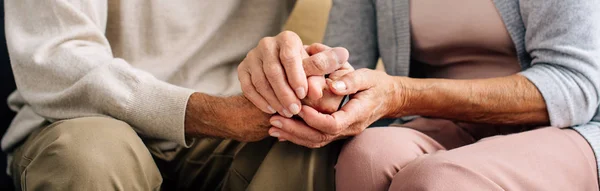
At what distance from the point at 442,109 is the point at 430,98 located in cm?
4

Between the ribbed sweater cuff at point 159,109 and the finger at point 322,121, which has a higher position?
the finger at point 322,121

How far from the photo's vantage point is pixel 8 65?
157 cm

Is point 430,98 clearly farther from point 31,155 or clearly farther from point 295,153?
point 31,155

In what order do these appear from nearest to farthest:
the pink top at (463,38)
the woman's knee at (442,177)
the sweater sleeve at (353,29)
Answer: the woman's knee at (442,177) < the pink top at (463,38) < the sweater sleeve at (353,29)

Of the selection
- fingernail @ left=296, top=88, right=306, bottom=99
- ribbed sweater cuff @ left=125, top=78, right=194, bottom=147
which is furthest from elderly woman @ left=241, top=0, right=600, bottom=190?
A: ribbed sweater cuff @ left=125, top=78, right=194, bottom=147

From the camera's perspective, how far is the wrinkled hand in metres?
1.13

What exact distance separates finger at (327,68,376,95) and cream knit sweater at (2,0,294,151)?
27 cm

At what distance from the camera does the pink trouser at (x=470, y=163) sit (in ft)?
3.26

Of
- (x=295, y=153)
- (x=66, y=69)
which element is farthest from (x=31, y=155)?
(x=295, y=153)

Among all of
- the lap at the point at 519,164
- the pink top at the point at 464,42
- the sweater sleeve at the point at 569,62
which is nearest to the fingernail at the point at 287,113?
the lap at the point at 519,164

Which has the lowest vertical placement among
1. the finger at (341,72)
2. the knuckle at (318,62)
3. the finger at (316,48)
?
the finger at (341,72)

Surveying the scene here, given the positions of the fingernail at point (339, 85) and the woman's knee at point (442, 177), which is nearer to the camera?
the woman's knee at point (442, 177)

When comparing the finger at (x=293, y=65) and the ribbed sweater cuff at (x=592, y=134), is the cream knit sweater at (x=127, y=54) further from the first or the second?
the ribbed sweater cuff at (x=592, y=134)

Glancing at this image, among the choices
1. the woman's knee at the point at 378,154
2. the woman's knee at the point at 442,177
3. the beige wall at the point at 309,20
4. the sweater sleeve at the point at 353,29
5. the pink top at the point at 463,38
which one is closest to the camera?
the woman's knee at the point at 442,177
